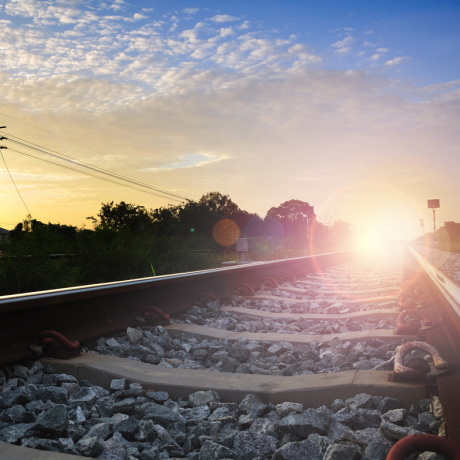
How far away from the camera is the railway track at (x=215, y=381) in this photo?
5.53 feet

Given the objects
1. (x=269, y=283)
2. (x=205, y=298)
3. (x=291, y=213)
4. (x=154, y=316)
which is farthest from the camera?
(x=291, y=213)

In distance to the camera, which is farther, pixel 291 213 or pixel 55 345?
pixel 291 213

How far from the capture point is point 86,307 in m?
3.45

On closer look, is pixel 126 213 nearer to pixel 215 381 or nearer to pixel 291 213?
pixel 215 381

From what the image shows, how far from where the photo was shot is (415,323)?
10.8ft

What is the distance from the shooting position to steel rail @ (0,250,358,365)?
2.78 m

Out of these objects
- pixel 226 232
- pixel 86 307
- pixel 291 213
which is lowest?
pixel 86 307

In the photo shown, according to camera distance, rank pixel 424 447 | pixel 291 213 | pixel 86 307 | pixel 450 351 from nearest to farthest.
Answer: pixel 424 447 < pixel 450 351 < pixel 86 307 < pixel 291 213

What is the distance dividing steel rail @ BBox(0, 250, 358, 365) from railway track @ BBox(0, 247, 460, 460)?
0.01 metres

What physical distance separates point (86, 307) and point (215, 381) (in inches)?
63.1

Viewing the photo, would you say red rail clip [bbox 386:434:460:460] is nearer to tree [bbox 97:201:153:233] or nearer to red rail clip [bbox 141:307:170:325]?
red rail clip [bbox 141:307:170:325]

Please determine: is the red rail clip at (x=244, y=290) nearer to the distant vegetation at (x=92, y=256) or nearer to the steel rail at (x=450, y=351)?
the steel rail at (x=450, y=351)

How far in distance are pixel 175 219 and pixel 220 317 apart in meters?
46.0

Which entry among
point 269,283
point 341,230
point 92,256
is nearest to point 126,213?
point 92,256
